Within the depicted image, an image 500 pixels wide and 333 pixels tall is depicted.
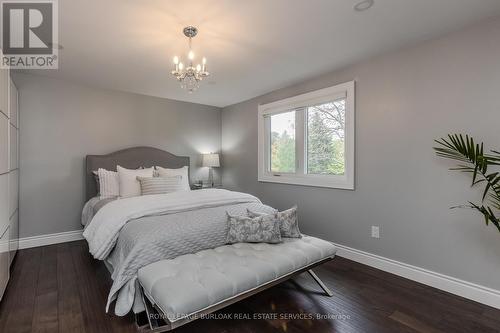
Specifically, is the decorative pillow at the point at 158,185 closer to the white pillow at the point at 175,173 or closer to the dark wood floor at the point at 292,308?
the white pillow at the point at 175,173

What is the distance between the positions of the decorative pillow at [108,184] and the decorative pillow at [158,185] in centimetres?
33

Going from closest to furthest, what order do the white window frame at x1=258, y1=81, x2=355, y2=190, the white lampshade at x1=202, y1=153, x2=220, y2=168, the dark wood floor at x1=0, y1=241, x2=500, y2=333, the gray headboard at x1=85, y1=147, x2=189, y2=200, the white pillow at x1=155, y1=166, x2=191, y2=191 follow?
the dark wood floor at x1=0, y1=241, x2=500, y2=333, the white window frame at x1=258, y1=81, x2=355, y2=190, the gray headboard at x1=85, y1=147, x2=189, y2=200, the white pillow at x1=155, y1=166, x2=191, y2=191, the white lampshade at x1=202, y1=153, x2=220, y2=168

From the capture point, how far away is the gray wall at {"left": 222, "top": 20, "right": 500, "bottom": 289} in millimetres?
2195

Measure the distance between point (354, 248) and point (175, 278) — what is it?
2.30 metres

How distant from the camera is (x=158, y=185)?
11.6 ft

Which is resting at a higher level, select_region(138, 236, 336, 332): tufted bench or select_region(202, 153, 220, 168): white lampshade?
select_region(202, 153, 220, 168): white lampshade

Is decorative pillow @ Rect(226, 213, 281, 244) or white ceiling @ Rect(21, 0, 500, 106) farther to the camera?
decorative pillow @ Rect(226, 213, 281, 244)

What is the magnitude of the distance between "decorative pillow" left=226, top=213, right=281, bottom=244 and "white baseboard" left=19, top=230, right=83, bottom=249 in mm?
Answer: 2769

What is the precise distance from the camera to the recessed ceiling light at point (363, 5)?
1893mm

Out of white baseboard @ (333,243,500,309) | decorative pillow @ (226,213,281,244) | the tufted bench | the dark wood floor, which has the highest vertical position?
decorative pillow @ (226,213,281,244)

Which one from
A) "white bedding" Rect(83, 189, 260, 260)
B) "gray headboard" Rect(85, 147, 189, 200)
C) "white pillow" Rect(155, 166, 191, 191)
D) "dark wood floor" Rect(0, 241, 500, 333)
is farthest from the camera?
"white pillow" Rect(155, 166, 191, 191)

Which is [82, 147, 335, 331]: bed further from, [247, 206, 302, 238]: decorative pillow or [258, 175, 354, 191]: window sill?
[258, 175, 354, 191]: window sill

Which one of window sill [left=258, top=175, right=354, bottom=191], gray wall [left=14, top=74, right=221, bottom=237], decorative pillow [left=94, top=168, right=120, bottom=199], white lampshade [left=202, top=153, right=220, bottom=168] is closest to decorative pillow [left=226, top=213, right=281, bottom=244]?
window sill [left=258, top=175, right=354, bottom=191]

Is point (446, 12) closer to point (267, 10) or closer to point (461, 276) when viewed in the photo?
point (267, 10)
